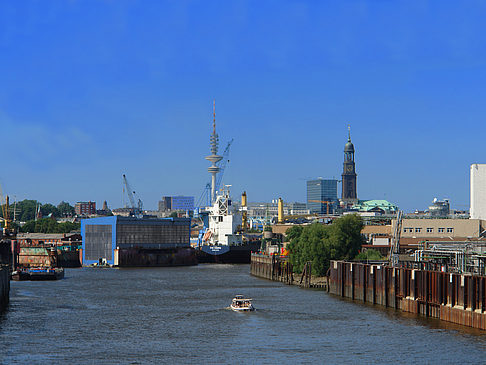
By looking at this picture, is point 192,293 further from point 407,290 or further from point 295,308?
point 407,290

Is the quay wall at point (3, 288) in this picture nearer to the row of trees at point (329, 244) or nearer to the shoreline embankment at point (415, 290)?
the shoreline embankment at point (415, 290)

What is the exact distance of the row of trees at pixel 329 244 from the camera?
125 meters

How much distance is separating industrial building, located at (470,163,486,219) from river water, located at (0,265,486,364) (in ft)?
205

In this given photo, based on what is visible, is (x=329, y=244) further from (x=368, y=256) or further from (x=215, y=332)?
(x=215, y=332)

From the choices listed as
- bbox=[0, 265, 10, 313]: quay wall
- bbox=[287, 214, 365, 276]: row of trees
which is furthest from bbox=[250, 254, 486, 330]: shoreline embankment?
bbox=[0, 265, 10, 313]: quay wall

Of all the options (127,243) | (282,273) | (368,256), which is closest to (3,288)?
(368,256)

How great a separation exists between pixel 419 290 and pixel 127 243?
4832 inches

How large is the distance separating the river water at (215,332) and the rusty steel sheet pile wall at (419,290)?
1460 mm

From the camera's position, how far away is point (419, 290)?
77938mm

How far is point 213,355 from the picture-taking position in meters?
60.2

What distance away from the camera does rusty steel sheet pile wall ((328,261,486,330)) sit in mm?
66312

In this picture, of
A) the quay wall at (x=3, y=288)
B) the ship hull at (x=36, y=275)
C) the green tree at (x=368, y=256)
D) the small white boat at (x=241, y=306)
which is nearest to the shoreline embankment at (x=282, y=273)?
the green tree at (x=368, y=256)

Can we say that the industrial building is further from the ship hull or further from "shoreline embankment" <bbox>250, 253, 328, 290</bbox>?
the ship hull

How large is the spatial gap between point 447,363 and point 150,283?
78055 millimetres
